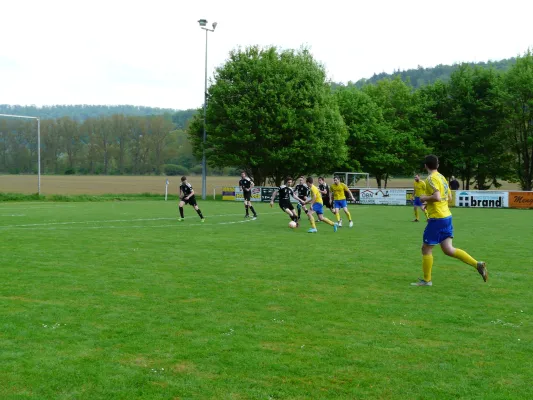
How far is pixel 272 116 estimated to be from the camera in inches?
1988

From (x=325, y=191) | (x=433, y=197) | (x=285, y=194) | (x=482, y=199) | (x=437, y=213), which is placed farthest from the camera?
(x=482, y=199)

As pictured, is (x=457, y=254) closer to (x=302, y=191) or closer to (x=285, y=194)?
(x=285, y=194)

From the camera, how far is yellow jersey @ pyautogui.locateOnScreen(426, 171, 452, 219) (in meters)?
9.98

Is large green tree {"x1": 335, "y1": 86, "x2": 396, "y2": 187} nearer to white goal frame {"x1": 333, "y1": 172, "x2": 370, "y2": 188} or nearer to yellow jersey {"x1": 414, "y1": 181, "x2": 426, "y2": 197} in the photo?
white goal frame {"x1": 333, "y1": 172, "x2": 370, "y2": 188}

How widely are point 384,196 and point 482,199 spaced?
23.6ft

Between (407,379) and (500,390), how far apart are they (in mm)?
774

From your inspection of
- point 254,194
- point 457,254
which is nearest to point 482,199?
point 254,194

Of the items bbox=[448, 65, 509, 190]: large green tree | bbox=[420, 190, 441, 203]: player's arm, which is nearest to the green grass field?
bbox=[420, 190, 441, 203]: player's arm

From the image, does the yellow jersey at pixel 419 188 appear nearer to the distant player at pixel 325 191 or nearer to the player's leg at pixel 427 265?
the distant player at pixel 325 191

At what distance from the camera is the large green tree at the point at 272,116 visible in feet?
166

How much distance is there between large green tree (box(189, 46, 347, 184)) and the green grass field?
36571 mm

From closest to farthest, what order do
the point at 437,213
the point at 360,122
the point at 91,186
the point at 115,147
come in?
the point at 437,213, the point at 360,122, the point at 91,186, the point at 115,147

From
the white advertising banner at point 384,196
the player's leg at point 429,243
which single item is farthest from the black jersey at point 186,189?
the white advertising banner at point 384,196

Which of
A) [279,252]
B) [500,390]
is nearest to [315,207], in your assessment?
[279,252]
